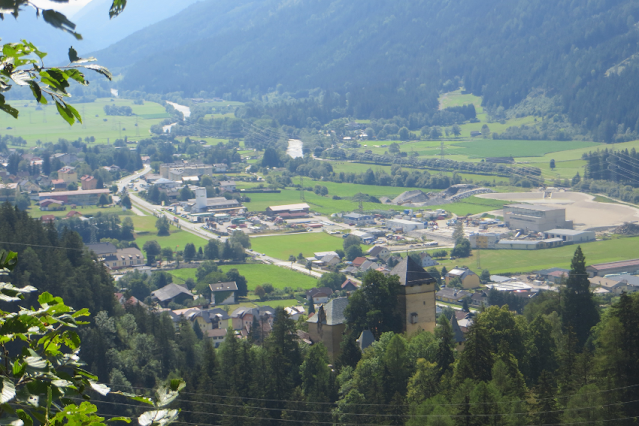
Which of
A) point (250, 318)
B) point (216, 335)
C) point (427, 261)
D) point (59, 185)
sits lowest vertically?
point (216, 335)

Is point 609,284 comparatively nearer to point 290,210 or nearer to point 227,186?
point 290,210

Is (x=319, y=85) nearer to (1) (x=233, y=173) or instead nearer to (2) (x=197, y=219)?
(1) (x=233, y=173)

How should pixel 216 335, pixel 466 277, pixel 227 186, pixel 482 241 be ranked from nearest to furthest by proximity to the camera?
pixel 216 335 → pixel 466 277 → pixel 482 241 → pixel 227 186

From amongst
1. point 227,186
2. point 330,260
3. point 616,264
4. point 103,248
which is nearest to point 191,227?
point 103,248

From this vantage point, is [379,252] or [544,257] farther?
[379,252]

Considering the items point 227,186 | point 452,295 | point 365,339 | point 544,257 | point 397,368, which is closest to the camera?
point 397,368

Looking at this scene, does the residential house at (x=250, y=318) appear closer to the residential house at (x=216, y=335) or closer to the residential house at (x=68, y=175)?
the residential house at (x=216, y=335)

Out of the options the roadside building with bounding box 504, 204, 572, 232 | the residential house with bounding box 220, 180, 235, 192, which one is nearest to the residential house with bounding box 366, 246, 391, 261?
the roadside building with bounding box 504, 204, 572, 232

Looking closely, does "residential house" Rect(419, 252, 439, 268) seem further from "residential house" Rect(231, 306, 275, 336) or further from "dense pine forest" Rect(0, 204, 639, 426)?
"dense pine forest" Rect(0, 204, 639, 426)
